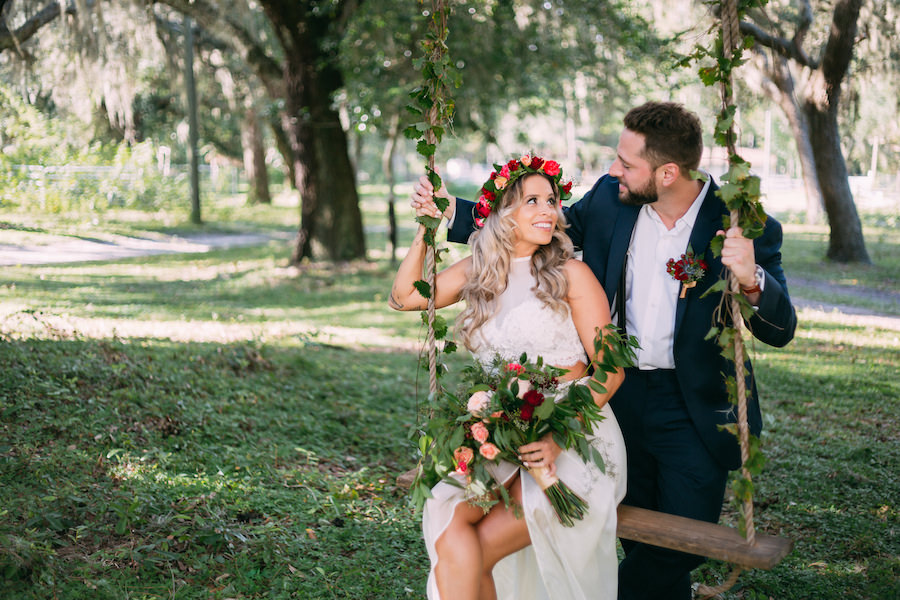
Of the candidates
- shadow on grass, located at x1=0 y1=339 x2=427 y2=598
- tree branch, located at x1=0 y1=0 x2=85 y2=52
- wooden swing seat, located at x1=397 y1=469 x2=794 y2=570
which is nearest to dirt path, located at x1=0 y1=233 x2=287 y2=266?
shadow on grass, located at x1=0 y1=339 x2=427 y2=598

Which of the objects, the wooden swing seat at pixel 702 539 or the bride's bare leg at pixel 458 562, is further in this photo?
the bride's bare leg at pixel 458 562

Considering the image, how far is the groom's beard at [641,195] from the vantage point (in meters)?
3.38

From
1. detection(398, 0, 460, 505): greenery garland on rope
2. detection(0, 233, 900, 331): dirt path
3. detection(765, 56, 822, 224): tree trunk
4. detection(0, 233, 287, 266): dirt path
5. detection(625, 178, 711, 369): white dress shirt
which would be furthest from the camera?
detection(765, 56, 822, 224): tree trunk

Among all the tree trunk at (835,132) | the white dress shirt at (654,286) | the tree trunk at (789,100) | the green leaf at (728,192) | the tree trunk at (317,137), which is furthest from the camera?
the tree trunk at (789,100)

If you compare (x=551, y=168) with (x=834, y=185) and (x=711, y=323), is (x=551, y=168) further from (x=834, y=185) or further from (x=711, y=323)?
(x=834, y=185)

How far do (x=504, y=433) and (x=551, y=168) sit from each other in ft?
3.86

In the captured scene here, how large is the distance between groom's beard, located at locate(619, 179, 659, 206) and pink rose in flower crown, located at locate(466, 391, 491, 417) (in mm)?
1064

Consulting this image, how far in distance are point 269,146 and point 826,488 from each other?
124 ft

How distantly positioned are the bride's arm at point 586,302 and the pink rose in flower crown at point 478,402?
1.55 ft

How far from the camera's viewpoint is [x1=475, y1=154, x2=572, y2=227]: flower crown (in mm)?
3422

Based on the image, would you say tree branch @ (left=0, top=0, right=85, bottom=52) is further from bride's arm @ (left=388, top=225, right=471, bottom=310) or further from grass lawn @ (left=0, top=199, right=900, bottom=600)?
bride's arm @ (left=388, top=225, right=471, bottom=310)

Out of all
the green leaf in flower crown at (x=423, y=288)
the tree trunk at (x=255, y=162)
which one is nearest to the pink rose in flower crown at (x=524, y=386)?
the green leaf in flower crown at (x=423, y=288)

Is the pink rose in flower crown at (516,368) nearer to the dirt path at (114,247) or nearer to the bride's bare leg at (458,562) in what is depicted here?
the bride's bare leg at (458,562)

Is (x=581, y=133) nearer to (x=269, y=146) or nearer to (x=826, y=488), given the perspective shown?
(x=269, y=146)
